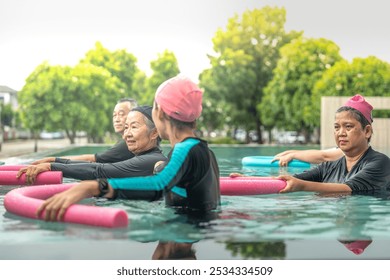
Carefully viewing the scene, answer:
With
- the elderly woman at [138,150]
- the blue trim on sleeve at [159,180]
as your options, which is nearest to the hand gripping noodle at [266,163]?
the elderly woman at [138,150]

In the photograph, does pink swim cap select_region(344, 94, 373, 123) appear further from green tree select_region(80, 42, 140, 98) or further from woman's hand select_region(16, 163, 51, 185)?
green tree select_region(80, 42, 140, 98)

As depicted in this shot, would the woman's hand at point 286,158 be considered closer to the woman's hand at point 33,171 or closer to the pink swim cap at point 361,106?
the pink swim cap at point 361,106

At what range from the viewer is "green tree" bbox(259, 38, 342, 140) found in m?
40.1

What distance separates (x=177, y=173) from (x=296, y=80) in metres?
37.3

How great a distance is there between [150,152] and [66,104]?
1361 inches

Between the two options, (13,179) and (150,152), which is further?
(13,179)

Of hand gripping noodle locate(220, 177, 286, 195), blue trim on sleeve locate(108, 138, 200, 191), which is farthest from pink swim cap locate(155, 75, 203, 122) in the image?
hand gripping noodle locate(220, 177, 286, 195)

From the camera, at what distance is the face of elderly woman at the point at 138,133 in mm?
5906

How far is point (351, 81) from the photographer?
38.9m

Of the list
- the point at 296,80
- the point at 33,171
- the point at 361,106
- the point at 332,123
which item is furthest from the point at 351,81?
the point at 33,171

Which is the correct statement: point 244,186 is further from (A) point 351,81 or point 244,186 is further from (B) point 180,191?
(A) point 351,81

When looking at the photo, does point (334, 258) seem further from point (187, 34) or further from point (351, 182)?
point (187, 34)

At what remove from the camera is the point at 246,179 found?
655 cm

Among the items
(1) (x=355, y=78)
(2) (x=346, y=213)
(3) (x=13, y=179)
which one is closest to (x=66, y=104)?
(1) (x=355, y=78)
